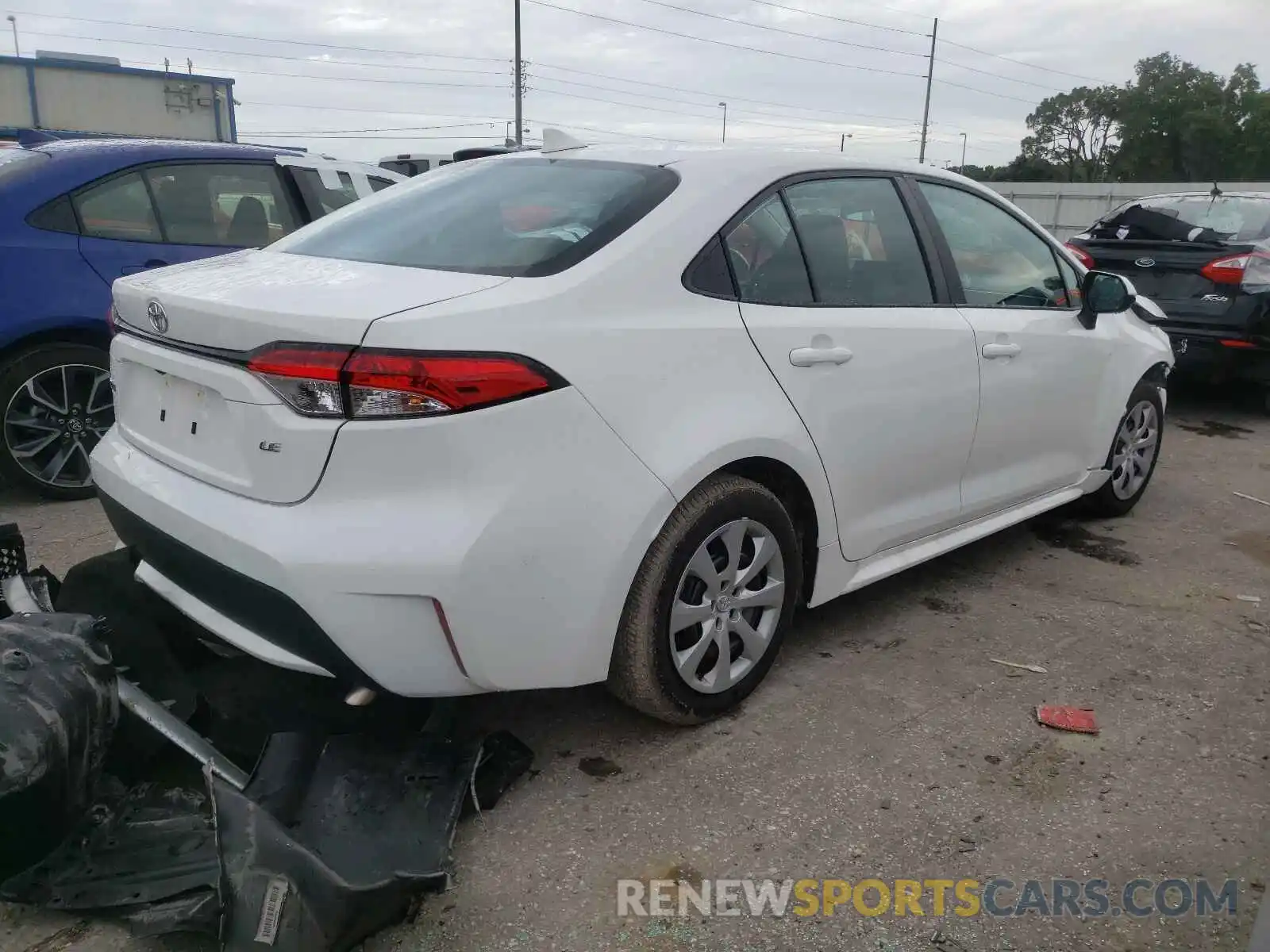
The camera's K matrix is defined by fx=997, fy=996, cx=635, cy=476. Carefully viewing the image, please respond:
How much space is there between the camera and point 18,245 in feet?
14.0

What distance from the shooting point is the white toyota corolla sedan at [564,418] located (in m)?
2.13

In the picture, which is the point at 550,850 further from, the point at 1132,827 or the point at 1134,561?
the point at 1134,561

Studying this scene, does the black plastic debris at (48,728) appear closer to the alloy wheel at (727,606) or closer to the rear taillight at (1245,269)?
the alloy wheel at (727,606)

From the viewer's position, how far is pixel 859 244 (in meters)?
3.18

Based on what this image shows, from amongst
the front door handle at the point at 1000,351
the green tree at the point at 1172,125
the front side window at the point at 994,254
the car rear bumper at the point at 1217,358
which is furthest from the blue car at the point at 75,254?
the green tree at the point at 1172,125

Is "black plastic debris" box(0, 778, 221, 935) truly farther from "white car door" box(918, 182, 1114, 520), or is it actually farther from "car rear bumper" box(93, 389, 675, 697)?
"white car door" box(918, 182, 1114, 520)

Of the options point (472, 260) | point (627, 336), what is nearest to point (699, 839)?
point (627, 336)

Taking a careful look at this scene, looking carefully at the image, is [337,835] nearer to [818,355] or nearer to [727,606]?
[727,606]

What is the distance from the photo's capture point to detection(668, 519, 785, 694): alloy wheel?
2.66 metres

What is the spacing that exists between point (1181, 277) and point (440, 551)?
662cm

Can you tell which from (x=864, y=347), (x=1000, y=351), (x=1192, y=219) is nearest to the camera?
(x=864, y=347)

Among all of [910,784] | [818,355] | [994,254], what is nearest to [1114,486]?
[994,254]

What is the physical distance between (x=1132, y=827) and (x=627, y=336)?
5.73 feet

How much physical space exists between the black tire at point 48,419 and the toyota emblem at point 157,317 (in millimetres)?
2054
